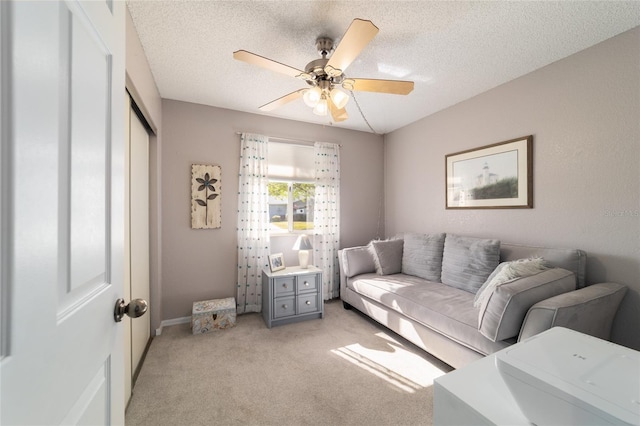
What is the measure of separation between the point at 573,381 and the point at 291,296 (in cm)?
258

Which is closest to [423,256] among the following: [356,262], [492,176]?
[356,262]

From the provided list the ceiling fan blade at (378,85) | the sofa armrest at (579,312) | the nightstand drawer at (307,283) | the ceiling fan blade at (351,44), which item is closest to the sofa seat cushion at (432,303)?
the sofa armrest at (579,312)

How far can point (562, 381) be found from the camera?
58 centimetres

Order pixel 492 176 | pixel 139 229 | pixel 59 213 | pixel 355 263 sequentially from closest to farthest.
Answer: pixel 59 213, pixel 139 229, pixel 492 176, pixel 355 263

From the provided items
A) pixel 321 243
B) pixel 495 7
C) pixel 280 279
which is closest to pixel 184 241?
pixel 280 279

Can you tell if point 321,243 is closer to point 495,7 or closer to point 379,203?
point 379,203

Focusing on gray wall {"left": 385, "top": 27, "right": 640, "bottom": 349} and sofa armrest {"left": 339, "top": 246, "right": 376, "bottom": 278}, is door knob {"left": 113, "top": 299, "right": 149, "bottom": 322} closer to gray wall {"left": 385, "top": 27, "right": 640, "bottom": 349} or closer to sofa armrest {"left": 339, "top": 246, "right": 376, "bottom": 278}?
sofa armrest {"left": 339, "top": 246, "right": 376, "bottom": 278}

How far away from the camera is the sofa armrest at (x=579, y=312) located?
57.1 inches

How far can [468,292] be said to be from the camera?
7.96ft

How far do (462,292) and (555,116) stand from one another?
1.74m

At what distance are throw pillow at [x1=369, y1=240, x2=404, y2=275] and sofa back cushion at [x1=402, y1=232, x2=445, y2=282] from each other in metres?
0.07

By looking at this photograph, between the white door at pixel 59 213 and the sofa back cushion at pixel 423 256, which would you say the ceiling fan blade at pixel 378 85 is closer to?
the white door at pixel 59 213

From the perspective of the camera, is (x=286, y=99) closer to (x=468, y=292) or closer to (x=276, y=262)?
(x=276, y=262)

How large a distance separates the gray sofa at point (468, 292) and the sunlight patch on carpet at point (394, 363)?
0.13m
